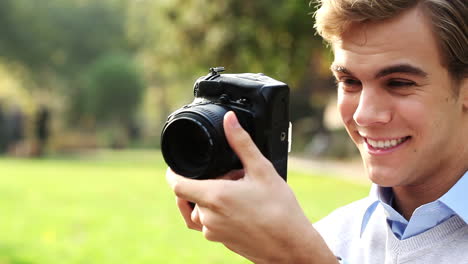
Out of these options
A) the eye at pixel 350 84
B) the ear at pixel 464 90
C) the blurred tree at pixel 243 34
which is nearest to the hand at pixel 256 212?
the eye at pixel 350 84

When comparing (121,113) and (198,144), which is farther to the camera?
(121,113)

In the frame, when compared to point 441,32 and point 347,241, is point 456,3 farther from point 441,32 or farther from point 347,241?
point 347,241

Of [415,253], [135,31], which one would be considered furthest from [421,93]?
[135,31]

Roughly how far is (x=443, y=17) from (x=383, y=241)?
0.65 meters

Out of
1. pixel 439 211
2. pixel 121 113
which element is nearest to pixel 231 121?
pixel 439 211

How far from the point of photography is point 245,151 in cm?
153

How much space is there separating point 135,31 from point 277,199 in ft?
127

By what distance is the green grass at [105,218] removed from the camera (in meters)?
7.41

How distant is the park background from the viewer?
8.66m

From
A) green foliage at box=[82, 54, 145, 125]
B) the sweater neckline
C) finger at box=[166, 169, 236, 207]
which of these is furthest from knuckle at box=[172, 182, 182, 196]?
green foliage at box=[82, 54, 145, 125]

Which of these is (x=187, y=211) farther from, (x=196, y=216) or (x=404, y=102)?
(x=404, y=102)

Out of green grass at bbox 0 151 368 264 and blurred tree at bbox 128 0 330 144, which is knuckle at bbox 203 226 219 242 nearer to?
green grass at bbox 0 151 368 264

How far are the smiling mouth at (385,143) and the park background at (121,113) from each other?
3.07 ft

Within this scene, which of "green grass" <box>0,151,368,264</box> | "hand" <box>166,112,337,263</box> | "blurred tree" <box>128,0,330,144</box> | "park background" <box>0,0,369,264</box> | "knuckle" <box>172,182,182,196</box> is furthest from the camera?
"blurred tree" <box>128,0,330,144</box>
